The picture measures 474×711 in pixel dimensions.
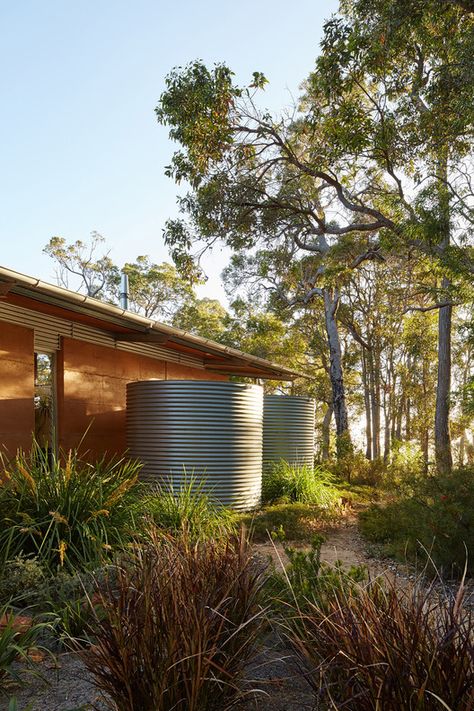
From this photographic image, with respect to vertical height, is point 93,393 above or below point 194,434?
above

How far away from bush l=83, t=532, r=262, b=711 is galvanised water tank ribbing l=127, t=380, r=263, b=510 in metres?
5.15

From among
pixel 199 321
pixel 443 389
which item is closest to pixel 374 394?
pixel 443 389

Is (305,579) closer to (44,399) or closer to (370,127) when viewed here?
(44,399)

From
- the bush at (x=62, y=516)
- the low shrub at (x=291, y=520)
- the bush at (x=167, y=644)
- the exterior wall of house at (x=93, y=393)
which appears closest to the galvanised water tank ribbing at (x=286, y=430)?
the low shrub at (x=291, y=520)

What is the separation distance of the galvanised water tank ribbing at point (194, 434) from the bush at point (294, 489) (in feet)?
4.05

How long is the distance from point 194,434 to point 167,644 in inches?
232

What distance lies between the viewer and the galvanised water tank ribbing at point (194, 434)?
320 inches

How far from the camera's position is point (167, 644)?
2.29 m

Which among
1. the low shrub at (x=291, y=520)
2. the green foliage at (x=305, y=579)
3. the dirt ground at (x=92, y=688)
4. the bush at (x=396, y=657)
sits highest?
the bush at (x=396, y=657)

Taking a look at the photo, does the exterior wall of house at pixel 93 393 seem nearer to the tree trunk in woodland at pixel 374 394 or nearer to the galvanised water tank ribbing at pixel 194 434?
the galvanised water tank ribbing at pixel 194 434

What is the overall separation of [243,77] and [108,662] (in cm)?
991

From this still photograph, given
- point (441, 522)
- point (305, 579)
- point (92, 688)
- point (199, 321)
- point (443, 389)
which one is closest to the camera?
point (92, 688)

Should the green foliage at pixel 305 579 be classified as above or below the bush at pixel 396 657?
below

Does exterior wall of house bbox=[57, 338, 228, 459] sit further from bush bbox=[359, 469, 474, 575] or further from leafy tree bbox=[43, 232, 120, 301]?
leafy tree bbox=[43, 232, 120, 301]
